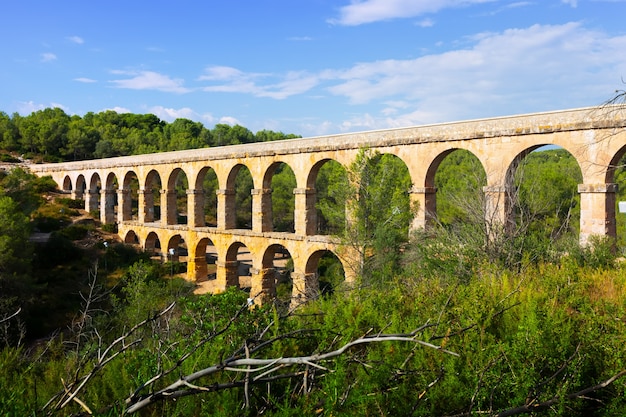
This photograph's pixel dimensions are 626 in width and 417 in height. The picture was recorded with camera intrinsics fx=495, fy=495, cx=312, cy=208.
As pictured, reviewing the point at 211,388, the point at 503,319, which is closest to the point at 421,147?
the point at 503,319

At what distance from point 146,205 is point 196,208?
18.4 ft

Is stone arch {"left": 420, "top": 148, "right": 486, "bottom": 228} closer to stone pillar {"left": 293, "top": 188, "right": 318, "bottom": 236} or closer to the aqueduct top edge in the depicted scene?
the aqueduct top edge

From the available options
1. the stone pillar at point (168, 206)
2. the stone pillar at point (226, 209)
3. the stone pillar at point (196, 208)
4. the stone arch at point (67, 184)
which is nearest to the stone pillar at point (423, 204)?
the stone pillar at point (226, 209)

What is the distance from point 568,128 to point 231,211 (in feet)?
51.0

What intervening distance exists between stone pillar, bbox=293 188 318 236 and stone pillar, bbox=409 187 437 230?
4706 mm

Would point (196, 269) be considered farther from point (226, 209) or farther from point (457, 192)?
point (457, 192)

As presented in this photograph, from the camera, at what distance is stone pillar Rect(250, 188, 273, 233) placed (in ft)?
71.9

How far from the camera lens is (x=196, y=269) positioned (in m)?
25.5

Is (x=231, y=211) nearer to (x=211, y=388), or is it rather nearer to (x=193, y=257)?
(x=193, y=257)

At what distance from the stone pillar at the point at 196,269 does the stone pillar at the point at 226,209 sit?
279 centimetres

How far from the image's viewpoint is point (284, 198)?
38375 millimetres

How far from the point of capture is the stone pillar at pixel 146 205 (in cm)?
2947

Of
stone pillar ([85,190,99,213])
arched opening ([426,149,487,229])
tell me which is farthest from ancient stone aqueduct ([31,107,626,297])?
stone pillar ([85,190,99,213])

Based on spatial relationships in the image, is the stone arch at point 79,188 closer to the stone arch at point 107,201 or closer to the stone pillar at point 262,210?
the stone arch at point 107,201
